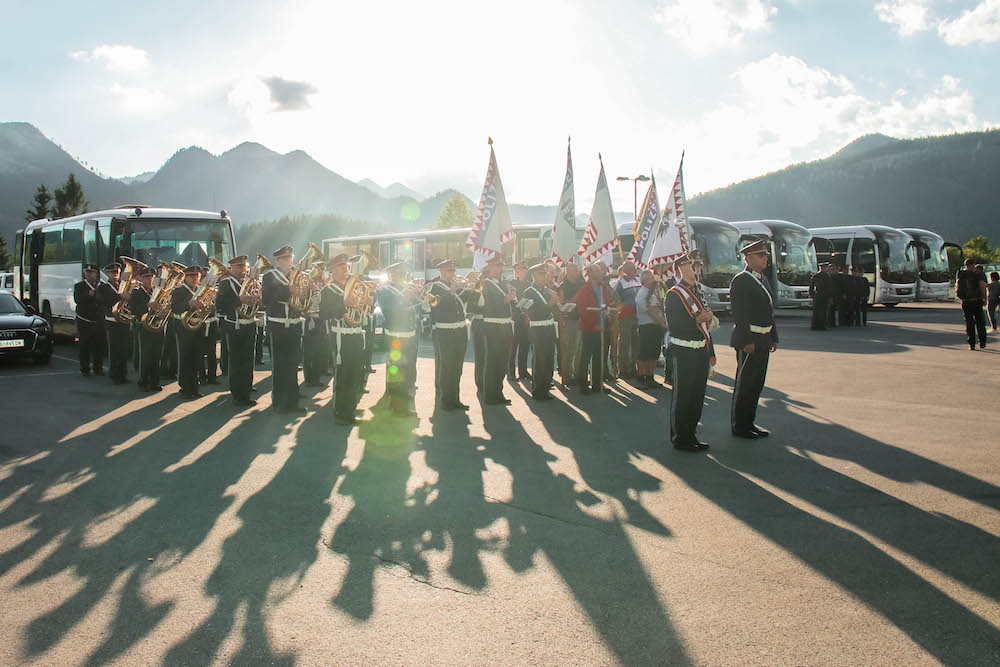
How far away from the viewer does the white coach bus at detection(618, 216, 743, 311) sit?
2538 centimetres

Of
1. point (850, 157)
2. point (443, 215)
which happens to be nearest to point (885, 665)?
point (443, 215)

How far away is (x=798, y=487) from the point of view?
5793 mm

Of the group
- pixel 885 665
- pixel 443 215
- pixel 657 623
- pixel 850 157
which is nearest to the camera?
pixel 885 665

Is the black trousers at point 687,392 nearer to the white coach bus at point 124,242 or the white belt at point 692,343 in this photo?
the white belt at point 692,343

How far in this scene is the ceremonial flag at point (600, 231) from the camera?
1270 cm

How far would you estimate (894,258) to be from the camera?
28.8 m

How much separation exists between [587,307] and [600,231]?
3.03 metres

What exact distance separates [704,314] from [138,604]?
17.4 ft

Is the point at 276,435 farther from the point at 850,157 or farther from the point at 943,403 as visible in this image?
the point at 850,157

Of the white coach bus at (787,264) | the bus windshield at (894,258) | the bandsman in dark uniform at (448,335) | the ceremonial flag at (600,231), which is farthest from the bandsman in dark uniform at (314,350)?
the bus windshield at (894,258)

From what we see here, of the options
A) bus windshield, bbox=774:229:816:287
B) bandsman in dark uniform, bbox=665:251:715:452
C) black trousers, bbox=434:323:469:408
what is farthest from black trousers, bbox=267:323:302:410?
bus windshield, bbox=774:229:816:287

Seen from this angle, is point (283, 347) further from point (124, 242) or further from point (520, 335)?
point (124, 242)

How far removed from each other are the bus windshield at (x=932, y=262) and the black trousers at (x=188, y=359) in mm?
28694

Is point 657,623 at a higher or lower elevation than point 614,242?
lower
